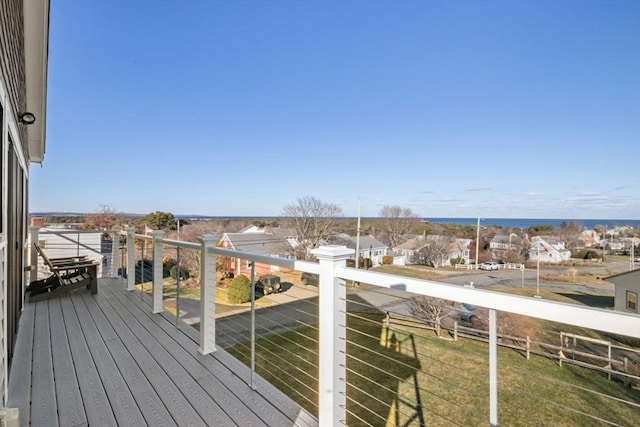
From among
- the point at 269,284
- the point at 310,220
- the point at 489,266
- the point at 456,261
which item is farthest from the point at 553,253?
the point at 269,284

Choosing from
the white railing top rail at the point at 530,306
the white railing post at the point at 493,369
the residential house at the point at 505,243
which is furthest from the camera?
the residential house at the point at 505,243

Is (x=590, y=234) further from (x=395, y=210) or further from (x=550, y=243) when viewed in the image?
(x=395, y=210)

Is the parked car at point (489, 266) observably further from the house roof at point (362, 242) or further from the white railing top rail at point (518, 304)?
the white railing top rail at point (518, 304)

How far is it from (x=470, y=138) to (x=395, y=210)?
41.1ft

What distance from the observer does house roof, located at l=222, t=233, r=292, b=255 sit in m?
21.0

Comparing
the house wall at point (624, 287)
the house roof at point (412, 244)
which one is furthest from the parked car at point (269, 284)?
the house roof at point (412, 244)

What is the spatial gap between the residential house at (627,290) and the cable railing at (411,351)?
1.96 meters

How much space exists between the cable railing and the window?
5.82 feet

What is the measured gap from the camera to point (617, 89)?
17.7m

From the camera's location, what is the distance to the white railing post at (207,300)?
2.84 metres

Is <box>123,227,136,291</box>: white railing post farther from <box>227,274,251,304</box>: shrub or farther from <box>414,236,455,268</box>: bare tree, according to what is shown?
<box>414,236,455,268</box>: bare tree

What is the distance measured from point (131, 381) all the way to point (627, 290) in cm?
1706

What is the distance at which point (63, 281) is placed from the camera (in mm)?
5148

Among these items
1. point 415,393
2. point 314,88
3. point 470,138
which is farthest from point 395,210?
point 415,393
